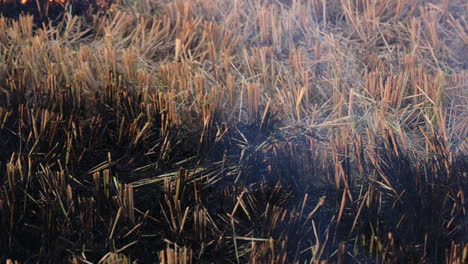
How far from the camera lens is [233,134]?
2.59 meters

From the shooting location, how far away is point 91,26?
137 inches

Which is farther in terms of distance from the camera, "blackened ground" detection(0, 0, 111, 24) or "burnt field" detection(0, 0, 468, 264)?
"blackened ground" detection(0, 0, 111, 24)

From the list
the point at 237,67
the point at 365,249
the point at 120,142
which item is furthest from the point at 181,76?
the point at 365,249

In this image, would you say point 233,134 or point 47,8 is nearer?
point 233,134

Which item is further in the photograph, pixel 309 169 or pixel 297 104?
pixel 297 104

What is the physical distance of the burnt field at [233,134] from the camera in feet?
7.02

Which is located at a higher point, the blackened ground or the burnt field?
the blackened ground

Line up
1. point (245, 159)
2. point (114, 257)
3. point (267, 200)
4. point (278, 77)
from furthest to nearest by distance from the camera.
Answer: point (278, 77)
point (245, 159)
point (267, 200)
point (114, 257)

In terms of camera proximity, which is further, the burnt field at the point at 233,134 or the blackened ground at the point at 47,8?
the blackened ground at the point at 47,8

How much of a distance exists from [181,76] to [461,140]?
120cm

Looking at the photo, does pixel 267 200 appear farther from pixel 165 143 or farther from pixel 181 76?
pixel 181 76

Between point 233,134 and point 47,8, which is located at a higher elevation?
point 47,8

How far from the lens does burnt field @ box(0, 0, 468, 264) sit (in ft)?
7.02

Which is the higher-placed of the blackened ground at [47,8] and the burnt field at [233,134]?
the blackened ground at [47,8]
